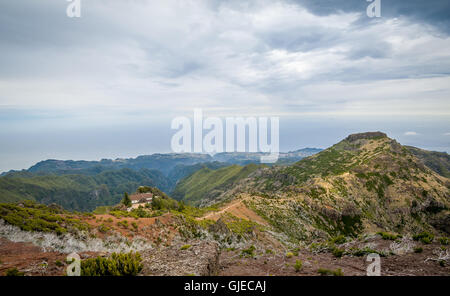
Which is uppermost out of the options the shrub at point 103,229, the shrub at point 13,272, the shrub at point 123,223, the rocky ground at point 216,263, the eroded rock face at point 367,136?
the eroded rock face at point 367,136

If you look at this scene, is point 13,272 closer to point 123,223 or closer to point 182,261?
point 182,261

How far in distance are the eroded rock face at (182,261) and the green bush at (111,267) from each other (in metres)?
0.62

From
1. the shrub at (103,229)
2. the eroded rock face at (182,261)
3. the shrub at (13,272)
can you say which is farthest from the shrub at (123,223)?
the shrub at (13,272)

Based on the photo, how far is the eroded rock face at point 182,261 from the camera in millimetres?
9352

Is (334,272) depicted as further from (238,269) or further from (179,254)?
(179,254)

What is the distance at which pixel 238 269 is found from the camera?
1241 cm

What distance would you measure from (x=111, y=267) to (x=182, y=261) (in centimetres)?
336

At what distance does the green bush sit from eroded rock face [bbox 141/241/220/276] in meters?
0.62

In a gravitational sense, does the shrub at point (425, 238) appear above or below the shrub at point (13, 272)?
below

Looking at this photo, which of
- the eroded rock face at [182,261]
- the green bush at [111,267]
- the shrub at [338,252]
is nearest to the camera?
the green bush at [111,267]

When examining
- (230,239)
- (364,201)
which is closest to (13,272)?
(230,239)

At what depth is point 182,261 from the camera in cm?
1034

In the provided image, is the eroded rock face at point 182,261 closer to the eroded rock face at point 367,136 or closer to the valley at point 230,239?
the valley at point 230,239
